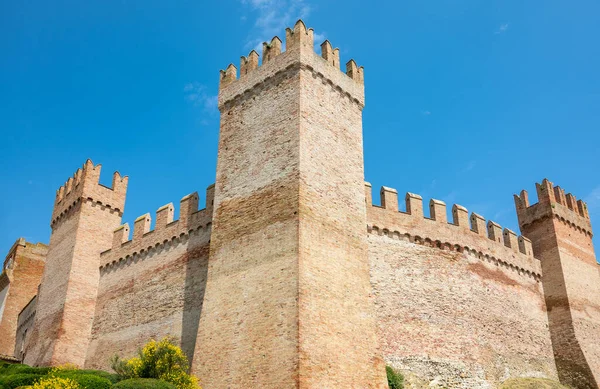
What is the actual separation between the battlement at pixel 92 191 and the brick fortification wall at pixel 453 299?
13.2m

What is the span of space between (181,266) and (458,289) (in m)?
11.0

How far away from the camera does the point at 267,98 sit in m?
23.0

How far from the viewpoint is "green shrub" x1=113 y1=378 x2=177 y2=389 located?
57.7ft

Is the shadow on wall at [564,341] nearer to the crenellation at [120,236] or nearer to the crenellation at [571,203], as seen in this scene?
the crenellation at [571,203]

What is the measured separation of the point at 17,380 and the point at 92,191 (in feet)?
39.6

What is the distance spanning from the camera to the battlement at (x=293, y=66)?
2295 centimetres

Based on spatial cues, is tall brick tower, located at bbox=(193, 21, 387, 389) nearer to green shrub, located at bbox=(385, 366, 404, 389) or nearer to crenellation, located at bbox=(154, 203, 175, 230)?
green shrub, located at bbox=(385, 366, 404, 389)

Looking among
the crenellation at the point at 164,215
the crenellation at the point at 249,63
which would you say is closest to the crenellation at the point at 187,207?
the crenellation at the point at 164,215

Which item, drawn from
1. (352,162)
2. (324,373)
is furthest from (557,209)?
(324,373)

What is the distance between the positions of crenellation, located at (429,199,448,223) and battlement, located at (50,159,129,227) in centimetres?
1481

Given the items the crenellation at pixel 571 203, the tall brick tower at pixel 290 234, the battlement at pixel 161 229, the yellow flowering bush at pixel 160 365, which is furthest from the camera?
the crenellation at pixel 571 203

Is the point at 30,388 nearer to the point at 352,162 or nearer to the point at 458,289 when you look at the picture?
the point at 352,162

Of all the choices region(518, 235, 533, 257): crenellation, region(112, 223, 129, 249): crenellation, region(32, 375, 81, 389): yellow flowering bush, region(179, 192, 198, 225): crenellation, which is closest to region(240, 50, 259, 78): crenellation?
region(179, 192, 198, 225): crenellation

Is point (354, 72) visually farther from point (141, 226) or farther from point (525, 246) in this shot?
point (525, 246)
